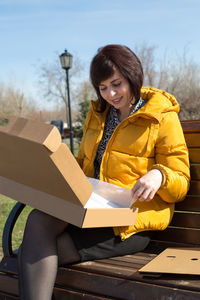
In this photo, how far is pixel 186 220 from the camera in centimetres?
200

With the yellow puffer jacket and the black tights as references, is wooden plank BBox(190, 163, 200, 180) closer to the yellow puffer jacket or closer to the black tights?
the yellow puffer jacket

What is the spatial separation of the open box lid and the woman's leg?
20 centimetres

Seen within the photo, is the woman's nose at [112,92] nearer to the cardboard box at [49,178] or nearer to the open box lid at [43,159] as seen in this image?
the cardboard box at [49,178]

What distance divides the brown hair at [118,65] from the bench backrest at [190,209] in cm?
37

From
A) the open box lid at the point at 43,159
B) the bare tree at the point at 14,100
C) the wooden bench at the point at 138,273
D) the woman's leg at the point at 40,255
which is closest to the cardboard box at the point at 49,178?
the open box lid at the point at 43,159

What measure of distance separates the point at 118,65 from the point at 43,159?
786 millimetres

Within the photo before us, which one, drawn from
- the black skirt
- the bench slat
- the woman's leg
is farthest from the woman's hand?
the bench slat

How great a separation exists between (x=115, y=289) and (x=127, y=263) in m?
0.17

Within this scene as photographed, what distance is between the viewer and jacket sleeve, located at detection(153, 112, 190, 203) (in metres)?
1.75

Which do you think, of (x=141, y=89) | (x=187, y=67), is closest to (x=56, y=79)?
(x=187, y=67)

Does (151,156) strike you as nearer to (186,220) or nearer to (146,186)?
(146,186)

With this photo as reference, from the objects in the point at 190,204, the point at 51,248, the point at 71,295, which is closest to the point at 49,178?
the point at 51,248

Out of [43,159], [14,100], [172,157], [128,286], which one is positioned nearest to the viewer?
[43,159]

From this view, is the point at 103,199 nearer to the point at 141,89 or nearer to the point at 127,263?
the point at 127,263
